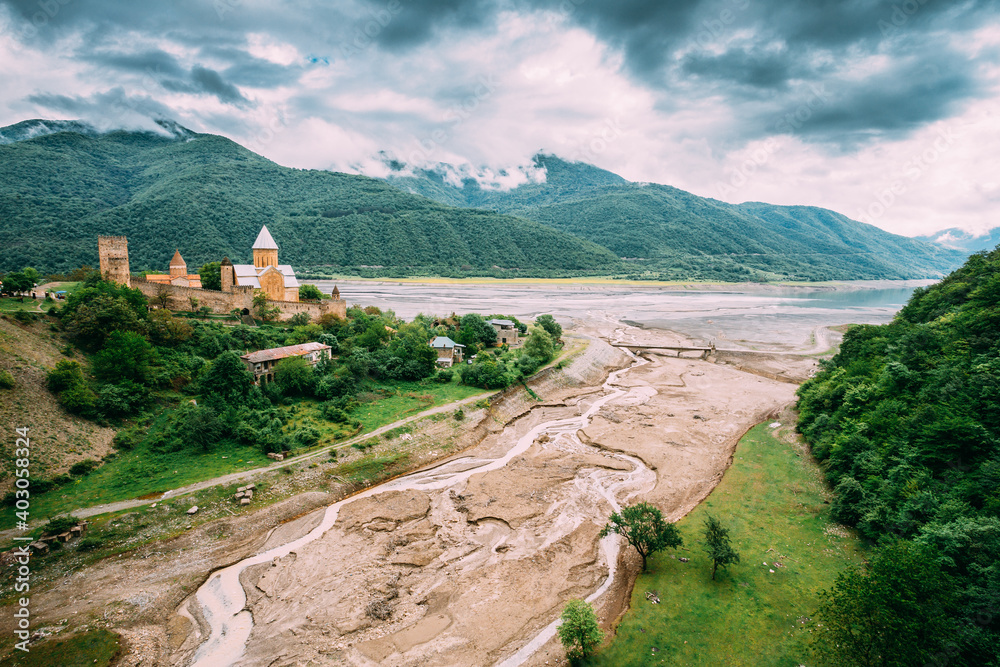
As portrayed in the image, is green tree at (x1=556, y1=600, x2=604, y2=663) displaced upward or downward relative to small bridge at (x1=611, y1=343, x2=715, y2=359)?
downward

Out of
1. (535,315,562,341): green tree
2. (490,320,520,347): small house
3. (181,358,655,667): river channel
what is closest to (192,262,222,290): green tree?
(490,320,520,347): small house

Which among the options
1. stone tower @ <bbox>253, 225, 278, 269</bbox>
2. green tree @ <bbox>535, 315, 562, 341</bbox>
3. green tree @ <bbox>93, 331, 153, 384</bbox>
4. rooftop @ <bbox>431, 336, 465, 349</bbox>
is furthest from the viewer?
stone tower @ <bbox>253, 225, 278, 269</bbox>

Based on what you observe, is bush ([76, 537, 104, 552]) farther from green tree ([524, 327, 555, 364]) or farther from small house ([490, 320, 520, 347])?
small house ([490, 320, 520, 347])

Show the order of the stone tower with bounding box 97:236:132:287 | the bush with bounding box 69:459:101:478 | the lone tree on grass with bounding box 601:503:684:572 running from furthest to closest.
Result: the stone tower with bounding box 97:236:132:287, the bush with bounding box 69:459:101:478, the lone tree on grass with bounding box 601:503:684:572

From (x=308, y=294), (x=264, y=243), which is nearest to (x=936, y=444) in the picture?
(x=308, y=294)

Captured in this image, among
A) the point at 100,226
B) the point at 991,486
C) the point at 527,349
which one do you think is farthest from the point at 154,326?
the point at 100,226

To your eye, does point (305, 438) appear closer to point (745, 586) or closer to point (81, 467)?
point (81, 467)

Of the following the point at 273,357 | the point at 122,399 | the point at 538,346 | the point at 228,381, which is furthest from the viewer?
the point at 538,346
